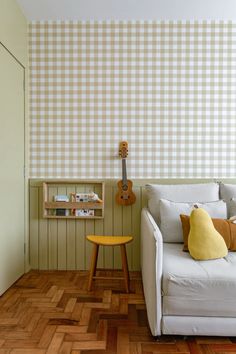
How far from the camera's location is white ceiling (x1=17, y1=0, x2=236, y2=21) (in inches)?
106

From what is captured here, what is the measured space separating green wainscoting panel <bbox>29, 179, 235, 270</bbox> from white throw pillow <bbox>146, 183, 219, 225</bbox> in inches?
12.1

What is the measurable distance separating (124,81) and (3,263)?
1975 millimetres

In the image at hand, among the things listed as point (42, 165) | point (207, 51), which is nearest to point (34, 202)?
point (42, 165)

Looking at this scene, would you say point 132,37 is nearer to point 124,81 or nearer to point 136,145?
point 124,81

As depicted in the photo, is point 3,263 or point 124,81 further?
point 124,81

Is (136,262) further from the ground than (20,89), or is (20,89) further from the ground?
(20,89)

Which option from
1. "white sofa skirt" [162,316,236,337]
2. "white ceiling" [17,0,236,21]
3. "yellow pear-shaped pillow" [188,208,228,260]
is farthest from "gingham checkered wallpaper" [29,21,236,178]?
"white sofa skirt" [162,316,236,337]

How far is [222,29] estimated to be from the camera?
2.99 metres

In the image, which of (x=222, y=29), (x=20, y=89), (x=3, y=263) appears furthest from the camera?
(x=222, y=29)

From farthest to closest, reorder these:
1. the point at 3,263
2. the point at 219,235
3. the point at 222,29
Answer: the point at 222,29
the point at 3,263
the point at 219,235

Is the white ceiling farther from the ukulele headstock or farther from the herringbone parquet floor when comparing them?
the herringbone parquet floor

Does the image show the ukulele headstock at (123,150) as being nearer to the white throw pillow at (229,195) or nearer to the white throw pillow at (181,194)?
the white throw pillow at (181,194)

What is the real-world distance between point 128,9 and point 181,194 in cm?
175

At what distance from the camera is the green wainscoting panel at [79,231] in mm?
2977
